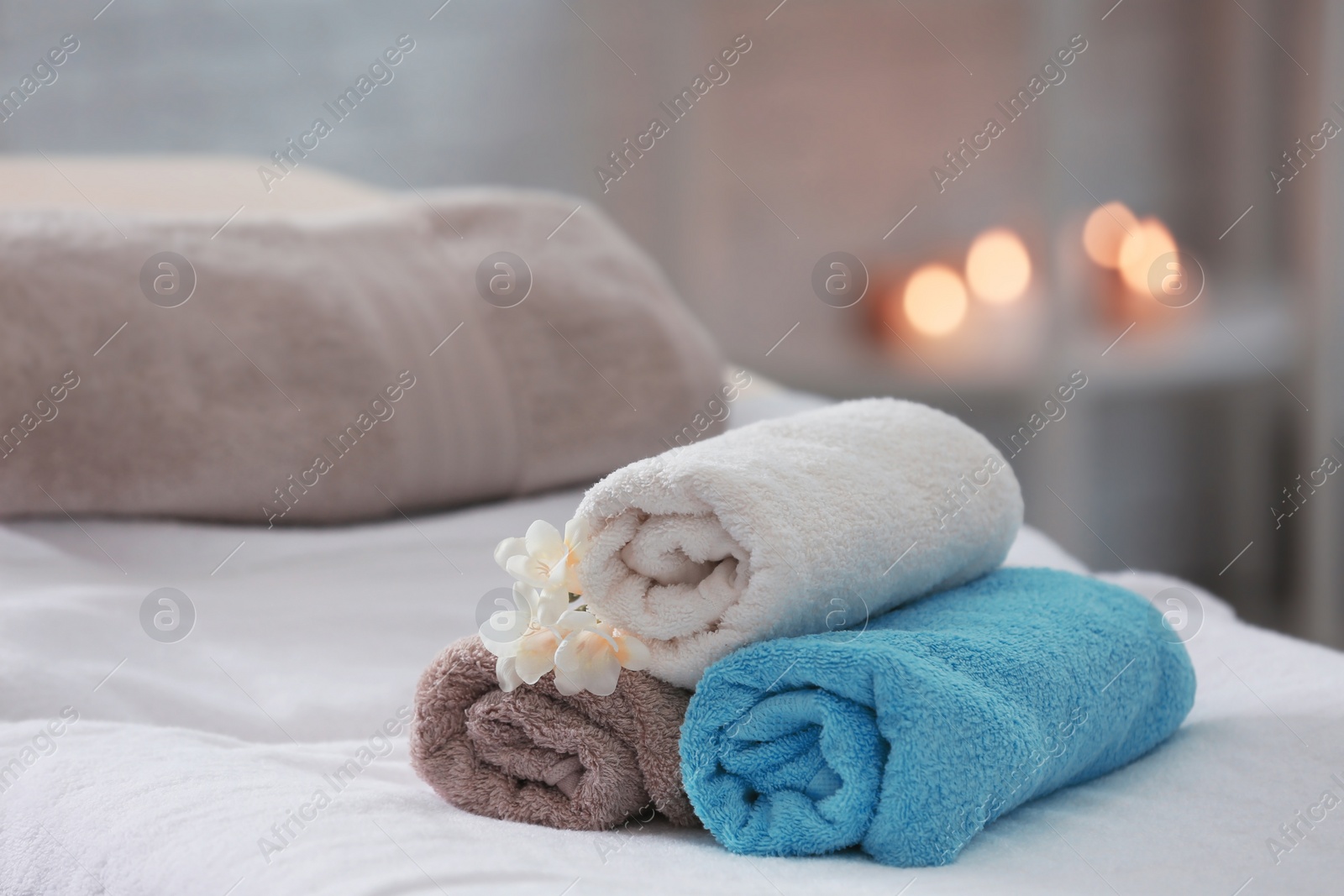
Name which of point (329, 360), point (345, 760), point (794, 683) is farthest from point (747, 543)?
point (329, 360)

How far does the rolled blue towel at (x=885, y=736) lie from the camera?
1.75 feet

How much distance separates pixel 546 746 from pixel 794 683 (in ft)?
0.45

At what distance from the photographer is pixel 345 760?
72 centimetres

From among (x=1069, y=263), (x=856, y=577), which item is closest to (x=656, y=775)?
(x=856, y=577)

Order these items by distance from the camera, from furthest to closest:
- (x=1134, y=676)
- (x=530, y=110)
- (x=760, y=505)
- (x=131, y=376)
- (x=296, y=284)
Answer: (x=530, y=110) → (x=296, y=284) → (x=131, y=376) → (x=1134, y=676) → (x=760, y=505)

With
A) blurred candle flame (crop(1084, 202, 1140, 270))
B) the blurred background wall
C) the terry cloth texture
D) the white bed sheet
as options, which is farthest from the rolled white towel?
blurred candle flame (crop(1084, 202, 1140, 270))

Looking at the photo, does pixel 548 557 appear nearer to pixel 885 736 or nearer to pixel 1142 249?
pixel 885 736

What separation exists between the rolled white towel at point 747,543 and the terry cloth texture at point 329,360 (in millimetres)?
615

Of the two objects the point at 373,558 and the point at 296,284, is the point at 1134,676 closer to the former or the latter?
the point at 373,558

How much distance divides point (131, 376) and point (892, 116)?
77.9 inches

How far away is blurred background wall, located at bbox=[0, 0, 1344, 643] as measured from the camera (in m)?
2.29

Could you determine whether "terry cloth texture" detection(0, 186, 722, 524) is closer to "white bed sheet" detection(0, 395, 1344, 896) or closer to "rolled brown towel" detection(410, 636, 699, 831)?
"white bed sheet" detection(0, 395, 1344, 896)

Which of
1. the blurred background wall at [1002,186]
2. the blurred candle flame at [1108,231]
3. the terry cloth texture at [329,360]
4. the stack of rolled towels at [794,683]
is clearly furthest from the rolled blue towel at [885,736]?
the blurred candle flame at [1108,231]

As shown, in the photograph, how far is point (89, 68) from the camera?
1958 millimetres
